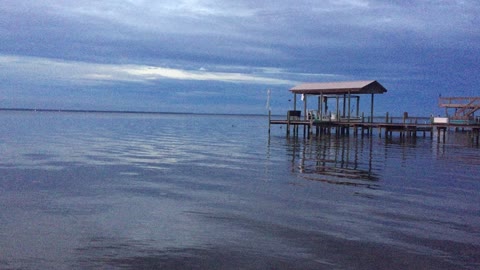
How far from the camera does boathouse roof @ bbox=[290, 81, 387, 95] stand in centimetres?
4472

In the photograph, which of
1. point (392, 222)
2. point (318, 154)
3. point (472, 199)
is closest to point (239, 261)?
point (392, 222)

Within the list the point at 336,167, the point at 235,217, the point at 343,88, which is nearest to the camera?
the point at 235,217

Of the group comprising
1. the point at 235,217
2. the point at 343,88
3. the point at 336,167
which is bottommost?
the point at 235,217

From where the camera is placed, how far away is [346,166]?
2314 centimetres

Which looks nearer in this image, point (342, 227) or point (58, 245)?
point (58, 245)

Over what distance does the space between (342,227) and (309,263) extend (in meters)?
2.76

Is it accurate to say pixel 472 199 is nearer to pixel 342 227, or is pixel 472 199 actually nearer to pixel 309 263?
pixel 342 227

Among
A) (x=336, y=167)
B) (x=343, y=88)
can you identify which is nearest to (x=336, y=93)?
(x=343, y=88)

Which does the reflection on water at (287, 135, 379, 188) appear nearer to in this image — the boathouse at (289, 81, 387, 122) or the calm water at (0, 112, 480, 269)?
the calm water at (0, 112, 480, 269)

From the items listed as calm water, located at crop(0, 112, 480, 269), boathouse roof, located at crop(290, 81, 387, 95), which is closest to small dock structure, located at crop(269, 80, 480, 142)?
boathouse roof, located at crop(290, 81, 387, 95)

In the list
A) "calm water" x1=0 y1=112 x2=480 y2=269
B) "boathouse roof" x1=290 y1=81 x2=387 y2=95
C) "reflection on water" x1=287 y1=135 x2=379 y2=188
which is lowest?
"calm water" x1=0 y1=112 x2=480 y2=269

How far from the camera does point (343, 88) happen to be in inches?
1780

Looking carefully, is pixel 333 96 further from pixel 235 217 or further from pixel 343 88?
pixel 235 217

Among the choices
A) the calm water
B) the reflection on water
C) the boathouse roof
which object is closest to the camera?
the calm water
